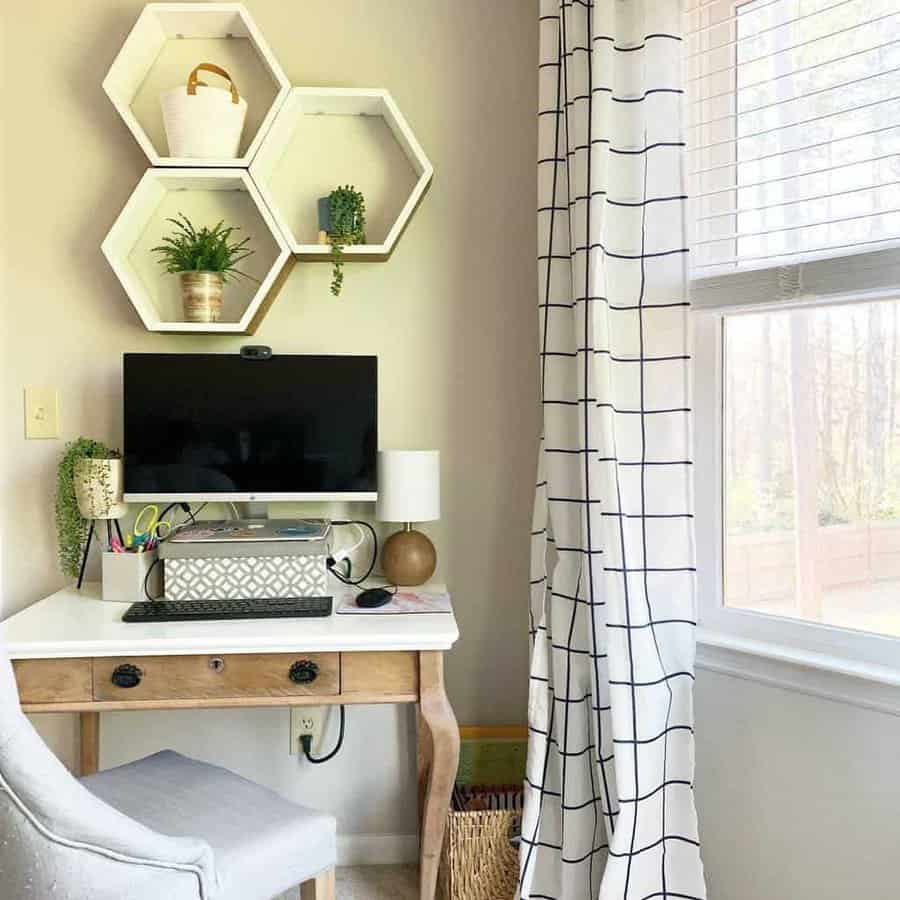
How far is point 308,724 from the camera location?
87.4 inches

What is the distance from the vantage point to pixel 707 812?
6.03 feet

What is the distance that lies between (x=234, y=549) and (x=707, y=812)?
1148 mm

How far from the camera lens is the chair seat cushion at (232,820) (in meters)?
1.41

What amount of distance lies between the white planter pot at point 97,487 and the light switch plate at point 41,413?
19 cm

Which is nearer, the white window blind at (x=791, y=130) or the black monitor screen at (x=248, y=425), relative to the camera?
the white window blind at (x=791, y=130)

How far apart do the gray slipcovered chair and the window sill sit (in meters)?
0.84

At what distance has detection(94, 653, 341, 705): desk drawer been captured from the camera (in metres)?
1.68

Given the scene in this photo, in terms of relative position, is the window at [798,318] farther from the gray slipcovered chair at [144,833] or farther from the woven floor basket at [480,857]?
the gray slipcovered chair at [144,833]

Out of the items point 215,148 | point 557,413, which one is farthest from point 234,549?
point 215,148

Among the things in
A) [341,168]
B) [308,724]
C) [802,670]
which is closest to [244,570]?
[308,724]

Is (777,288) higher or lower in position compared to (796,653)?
higher

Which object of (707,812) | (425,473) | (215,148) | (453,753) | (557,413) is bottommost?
(707,812)

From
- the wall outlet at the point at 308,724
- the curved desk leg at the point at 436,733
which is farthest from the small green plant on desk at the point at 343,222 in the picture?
the wall outlet at the point at 308,724

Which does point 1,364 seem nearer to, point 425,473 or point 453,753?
point 425,473
